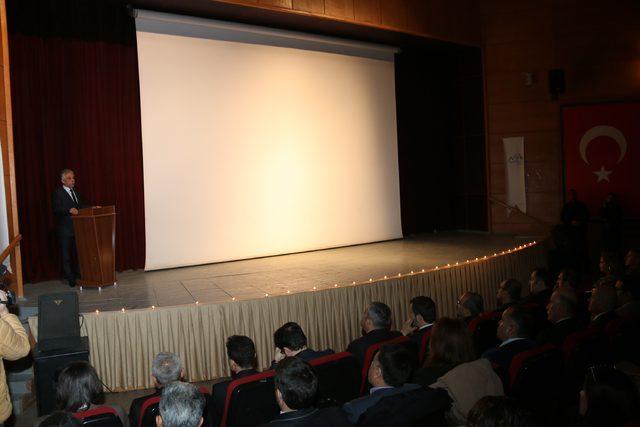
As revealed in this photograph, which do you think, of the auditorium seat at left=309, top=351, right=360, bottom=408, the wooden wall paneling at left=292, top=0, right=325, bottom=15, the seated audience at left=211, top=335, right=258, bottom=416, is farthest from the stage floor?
the wooden wall paneling at left=292, top=0, right=325, bottom=15

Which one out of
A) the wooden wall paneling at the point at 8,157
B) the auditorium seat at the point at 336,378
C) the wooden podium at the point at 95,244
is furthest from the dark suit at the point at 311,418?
the wooden wall paneling at the point at 8,157

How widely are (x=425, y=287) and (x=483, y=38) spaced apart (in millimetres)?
6022

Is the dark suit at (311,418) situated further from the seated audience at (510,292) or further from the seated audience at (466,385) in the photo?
the seated audience at (510,292)

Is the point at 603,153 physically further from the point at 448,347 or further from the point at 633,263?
the point at 448,347

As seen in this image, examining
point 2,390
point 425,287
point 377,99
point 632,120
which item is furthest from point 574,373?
point 632,120

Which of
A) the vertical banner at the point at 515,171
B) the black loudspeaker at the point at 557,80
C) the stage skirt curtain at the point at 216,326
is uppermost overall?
the black loudspeaker at the point at 557,80

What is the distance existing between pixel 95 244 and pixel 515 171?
756 centimetres

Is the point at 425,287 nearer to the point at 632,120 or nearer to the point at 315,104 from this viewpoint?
the point at 315,104

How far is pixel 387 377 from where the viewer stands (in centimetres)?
272

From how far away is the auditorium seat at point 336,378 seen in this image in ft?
10.7

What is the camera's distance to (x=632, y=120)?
10.5m

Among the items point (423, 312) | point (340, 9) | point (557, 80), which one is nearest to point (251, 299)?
point (423, 312)

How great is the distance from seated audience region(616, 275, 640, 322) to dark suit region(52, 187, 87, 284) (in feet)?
16.8

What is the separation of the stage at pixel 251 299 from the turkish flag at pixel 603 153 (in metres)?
2.95
